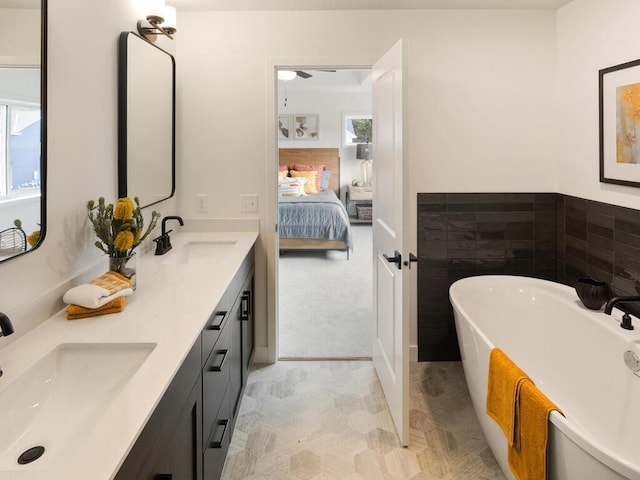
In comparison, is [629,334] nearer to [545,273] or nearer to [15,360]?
[545,273]

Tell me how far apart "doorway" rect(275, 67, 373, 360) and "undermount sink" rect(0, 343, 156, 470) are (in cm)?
212

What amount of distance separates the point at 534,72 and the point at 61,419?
10.4 feet

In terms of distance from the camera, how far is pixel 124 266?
1832 mm

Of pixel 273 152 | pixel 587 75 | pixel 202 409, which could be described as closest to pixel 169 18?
pixel 273 152

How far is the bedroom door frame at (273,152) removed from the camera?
3.05 m

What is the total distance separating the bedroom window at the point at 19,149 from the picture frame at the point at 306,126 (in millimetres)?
7512

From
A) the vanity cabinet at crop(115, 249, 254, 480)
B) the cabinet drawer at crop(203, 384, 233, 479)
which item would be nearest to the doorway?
the vanity cabinet at crop(115, 249, 254, 480)

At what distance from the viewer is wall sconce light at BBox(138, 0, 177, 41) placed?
8.05 feet

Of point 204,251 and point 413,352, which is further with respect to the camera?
point 413,352

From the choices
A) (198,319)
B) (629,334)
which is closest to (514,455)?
(629,334)

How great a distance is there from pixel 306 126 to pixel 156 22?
644 cm

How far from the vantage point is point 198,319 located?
1.50 metres

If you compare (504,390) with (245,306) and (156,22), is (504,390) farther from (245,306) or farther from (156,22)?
(156,22)

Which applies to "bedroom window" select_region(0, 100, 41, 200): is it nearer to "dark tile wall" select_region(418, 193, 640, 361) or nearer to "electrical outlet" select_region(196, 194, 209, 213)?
"electrical outlet" select_region(196, 194, 209, 213)
